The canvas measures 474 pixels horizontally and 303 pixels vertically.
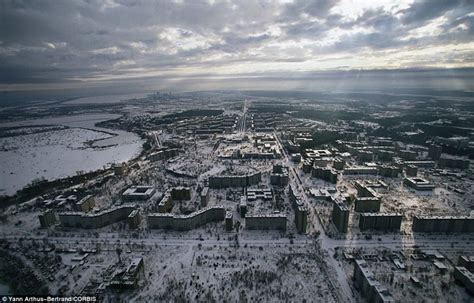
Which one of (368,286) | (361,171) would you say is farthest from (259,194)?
(361,171)

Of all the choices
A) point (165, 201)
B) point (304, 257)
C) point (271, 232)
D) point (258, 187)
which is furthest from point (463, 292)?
point (165, 201)

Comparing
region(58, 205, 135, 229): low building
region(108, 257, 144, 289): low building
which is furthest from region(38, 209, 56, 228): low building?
region(108, 257, 144, 289): low building

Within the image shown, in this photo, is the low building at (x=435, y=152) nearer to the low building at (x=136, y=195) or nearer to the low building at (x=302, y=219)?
the low building at (x=302, y=219)

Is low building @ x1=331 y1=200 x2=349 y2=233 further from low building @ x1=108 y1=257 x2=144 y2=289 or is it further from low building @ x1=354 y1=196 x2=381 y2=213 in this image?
low building @ x1=108 y1=257 x2=144 y2=289

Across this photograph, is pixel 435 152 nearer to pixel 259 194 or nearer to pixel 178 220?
pixel 259 194

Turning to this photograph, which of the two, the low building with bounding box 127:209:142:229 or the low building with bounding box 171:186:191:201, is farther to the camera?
the low building with bounding box 171:186:191:201

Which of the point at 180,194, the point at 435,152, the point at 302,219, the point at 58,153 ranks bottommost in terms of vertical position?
the point at 58,153
